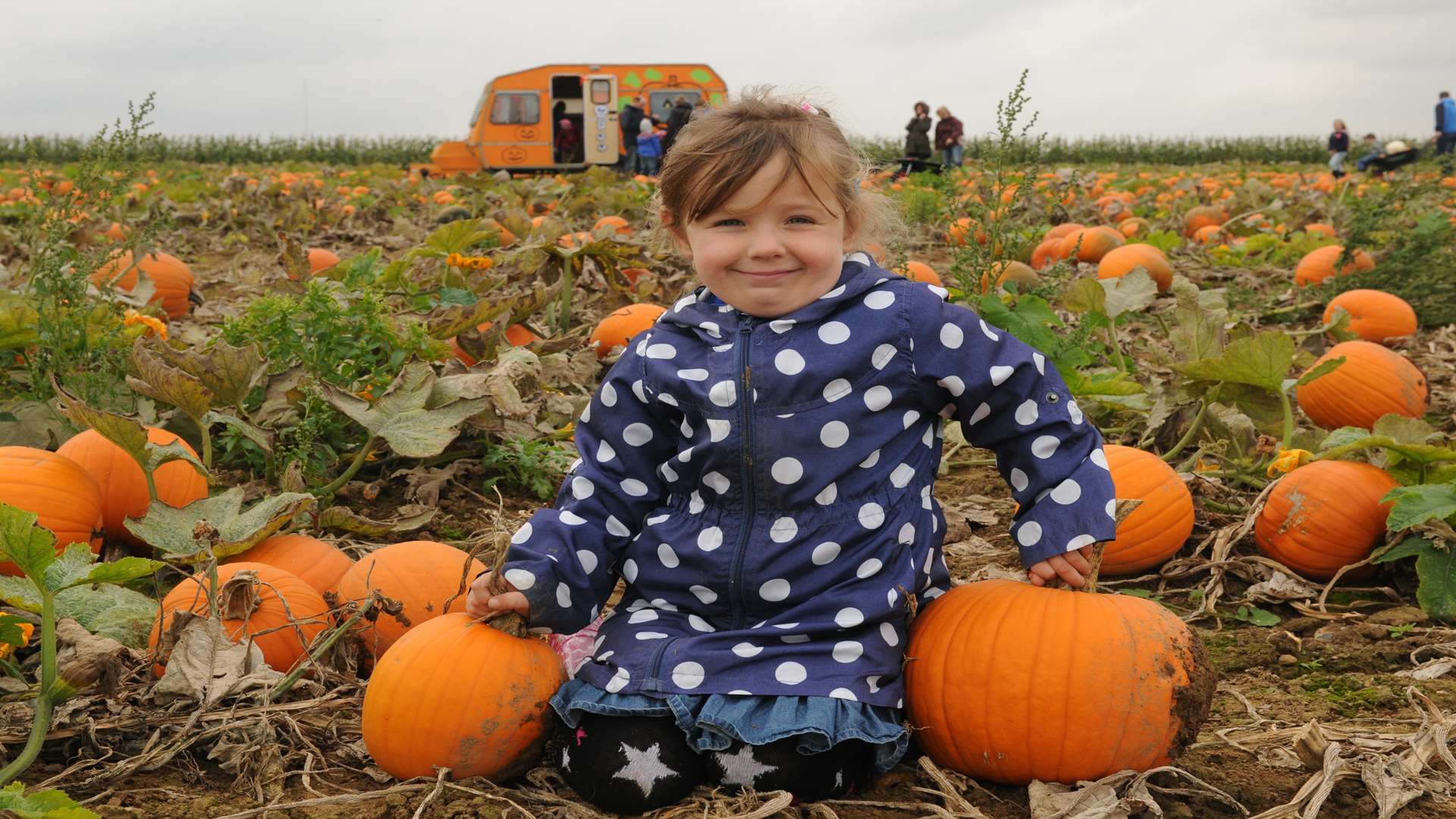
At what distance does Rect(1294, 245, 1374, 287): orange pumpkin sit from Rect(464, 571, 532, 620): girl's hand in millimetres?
5963

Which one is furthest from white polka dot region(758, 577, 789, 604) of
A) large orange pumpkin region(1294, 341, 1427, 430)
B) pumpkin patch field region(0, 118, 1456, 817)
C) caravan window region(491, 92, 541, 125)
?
caravan window region(491, 92, 541, 125)

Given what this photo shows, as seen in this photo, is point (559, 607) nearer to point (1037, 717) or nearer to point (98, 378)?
point (1037, 717)

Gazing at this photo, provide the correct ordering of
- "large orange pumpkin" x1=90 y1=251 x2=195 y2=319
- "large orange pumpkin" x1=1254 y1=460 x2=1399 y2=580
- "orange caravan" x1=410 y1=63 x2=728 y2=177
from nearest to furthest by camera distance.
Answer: "large orange pumpkin" x1=1254 y1=460 x2=1399 y2=580
"large orange pumpkin" x1=90 y1=251 x2=195 y2=319
"orange caravan" x1=410 y1=63 x2=728 y2=177

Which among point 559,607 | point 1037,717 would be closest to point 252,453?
point 559,607

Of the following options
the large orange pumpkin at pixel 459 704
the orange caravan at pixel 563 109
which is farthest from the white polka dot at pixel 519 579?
the orange caravan at pixel 563 109

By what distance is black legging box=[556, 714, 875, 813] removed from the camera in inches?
90.4

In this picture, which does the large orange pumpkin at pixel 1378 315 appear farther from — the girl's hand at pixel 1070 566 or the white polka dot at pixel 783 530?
the white polka dot at pixel 783 530

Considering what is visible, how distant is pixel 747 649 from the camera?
2.40 meters

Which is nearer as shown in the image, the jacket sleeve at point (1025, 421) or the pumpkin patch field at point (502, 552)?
the pumpkin patch field at point (502, 552)

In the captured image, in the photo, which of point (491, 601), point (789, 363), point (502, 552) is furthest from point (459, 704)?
point (789, 363)

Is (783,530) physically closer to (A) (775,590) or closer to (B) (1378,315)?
(A) (775,590)

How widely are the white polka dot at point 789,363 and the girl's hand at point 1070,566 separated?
1.92 ft

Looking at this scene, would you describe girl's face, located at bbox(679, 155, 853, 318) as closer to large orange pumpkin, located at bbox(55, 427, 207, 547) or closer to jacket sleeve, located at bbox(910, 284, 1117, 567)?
jacket sleeve, located at bbox(910, 284, 1117, 567)

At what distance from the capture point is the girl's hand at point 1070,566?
243cm
